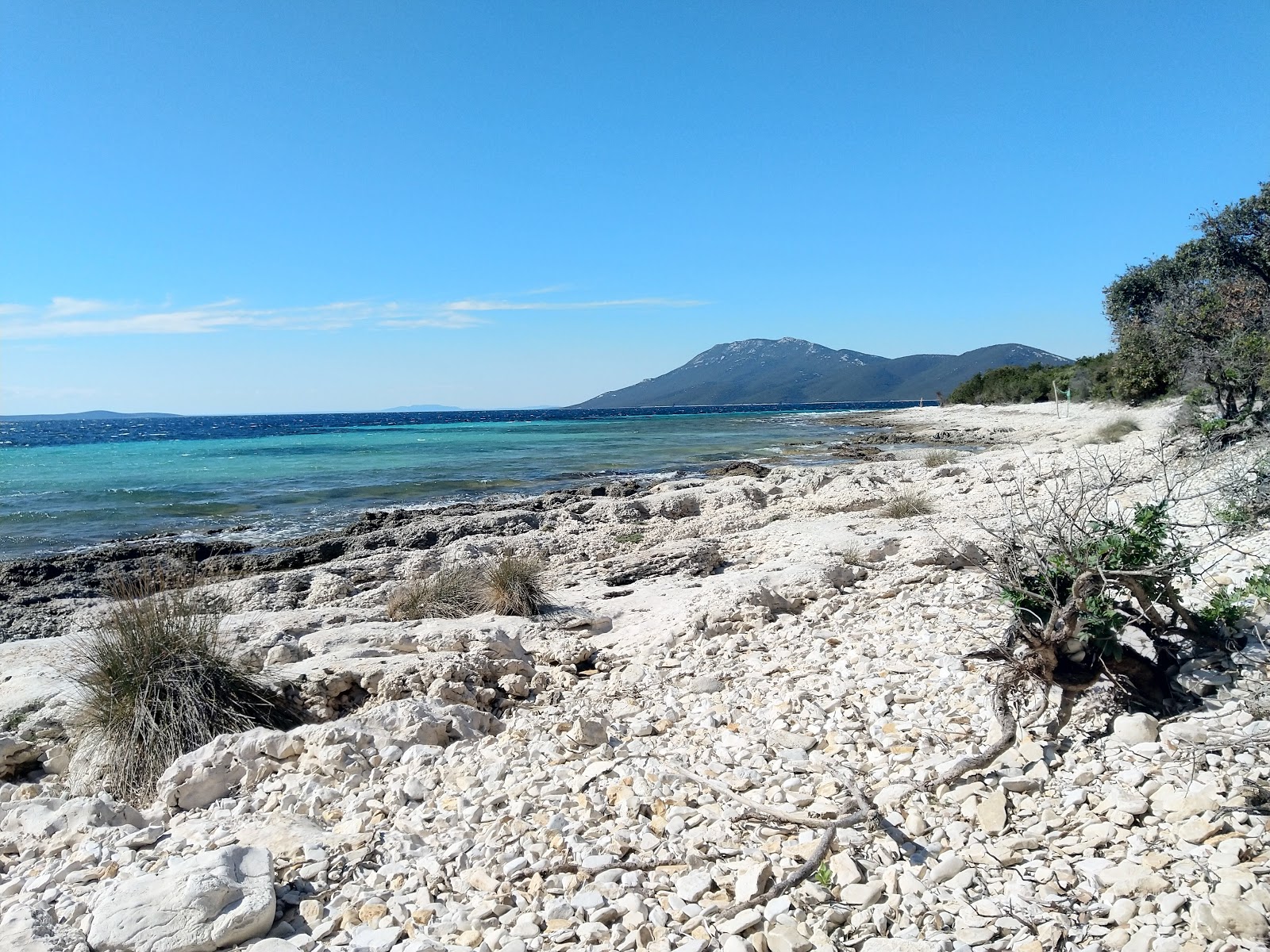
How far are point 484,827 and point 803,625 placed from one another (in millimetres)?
3315

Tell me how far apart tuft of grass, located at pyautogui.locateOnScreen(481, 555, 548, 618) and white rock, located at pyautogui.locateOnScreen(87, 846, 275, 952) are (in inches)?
187

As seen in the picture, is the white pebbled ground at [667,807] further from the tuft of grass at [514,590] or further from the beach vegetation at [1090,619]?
the tuft of grass at [514,590]

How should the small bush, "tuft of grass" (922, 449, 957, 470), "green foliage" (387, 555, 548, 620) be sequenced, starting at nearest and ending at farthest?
1. the small bush
2. "green foliage" (387, 555, 548, 620)
3. "tuft of grass" (922, 449, 957, 470)

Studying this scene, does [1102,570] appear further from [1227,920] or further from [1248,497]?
[1248,497]

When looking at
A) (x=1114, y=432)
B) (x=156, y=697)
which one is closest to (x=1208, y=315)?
(x=1114, y=432)

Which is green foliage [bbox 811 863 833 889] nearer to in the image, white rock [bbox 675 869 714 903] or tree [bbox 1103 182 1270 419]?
white rock [bbox 675 869 714 903]

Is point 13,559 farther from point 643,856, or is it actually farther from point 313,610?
point 643,856

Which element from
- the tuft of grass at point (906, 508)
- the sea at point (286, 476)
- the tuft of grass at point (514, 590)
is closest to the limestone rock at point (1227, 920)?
the tuft of grass at point (514, 590)

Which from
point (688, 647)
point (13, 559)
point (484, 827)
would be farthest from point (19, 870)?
point (13, 559)

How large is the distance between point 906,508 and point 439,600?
7.53m

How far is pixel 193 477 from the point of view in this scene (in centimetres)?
2667

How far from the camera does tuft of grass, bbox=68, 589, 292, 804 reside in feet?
14.5

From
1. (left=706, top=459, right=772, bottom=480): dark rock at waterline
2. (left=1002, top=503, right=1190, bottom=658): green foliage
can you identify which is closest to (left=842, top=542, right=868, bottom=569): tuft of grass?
(left=1002, top=503, right=1190, bottom=658): green foliage

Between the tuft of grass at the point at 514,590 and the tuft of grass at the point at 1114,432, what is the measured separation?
2025cm
